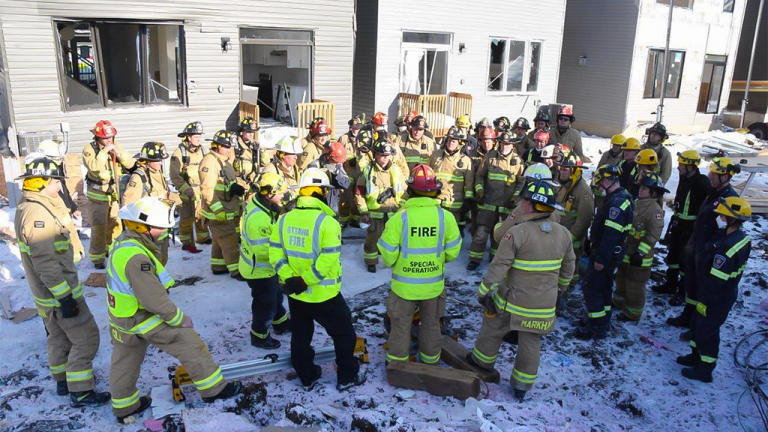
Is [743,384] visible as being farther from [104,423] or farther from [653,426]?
[104,423]

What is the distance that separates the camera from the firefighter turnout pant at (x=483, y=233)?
8.12 metres

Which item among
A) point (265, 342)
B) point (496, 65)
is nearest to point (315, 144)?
point (265, 342)

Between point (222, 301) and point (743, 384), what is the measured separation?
232 inches

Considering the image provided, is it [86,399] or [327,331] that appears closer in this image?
[86,399]

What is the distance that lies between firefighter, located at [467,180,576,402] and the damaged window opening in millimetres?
9465

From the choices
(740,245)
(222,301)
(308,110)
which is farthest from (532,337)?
(308,110)

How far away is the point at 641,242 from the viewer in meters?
6.43

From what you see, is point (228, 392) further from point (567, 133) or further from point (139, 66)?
point (139, 66)

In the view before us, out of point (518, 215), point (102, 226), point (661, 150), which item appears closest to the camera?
point (518, 215)

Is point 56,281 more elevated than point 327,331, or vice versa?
point 56,281

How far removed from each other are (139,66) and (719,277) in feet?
36.8

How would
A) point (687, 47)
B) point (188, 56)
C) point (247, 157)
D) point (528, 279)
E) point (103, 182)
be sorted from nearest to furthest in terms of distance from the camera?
point (528, 279), point (103, 182), point (247, 157), point (188, 56), point (687, 47)

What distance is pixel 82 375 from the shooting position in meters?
4.77

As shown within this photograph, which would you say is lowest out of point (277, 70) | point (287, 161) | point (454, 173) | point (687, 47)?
point (454, 173)
